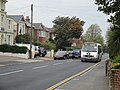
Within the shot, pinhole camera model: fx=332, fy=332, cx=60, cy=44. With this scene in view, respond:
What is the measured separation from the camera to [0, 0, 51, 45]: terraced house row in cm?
5822

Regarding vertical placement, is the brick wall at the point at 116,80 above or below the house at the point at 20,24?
below

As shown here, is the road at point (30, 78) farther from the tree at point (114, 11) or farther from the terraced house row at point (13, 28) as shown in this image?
the terraced house row at point (13, 28)

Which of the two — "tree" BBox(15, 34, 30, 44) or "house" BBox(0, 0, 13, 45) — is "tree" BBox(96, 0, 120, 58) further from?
"tree" BBox(15, 34, 30, 44)

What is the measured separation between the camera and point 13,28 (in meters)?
66.5

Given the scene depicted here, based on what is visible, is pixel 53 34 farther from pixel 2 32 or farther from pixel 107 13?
pixel 107 13

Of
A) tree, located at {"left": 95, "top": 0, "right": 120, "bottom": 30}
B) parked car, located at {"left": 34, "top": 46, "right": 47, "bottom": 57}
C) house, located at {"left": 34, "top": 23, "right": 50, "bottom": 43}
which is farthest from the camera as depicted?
house, located at {"left": 34, "top": 23, "right": 50, "bottom": 43}

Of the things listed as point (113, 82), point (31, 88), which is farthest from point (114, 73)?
point (31, 88)

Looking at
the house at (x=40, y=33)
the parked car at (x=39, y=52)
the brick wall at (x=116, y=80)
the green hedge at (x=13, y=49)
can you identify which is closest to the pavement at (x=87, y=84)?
the brick wall at (x=116, y=80)

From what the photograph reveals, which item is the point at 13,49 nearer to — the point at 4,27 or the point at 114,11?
the point at 4,27

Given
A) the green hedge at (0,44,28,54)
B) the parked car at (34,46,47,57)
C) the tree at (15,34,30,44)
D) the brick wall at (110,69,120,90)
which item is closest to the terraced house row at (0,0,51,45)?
the tree at (15,34,30,44)

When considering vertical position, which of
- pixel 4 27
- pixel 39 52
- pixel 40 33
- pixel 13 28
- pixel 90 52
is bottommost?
pixel 90 52

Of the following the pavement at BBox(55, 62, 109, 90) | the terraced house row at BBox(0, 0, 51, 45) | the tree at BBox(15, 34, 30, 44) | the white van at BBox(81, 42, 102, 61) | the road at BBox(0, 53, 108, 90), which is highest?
the terraced house row at BBox(0, 0, 51, 45)

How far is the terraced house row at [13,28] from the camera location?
5822 centimetres

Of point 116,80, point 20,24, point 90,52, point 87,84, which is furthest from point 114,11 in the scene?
point 20,24
